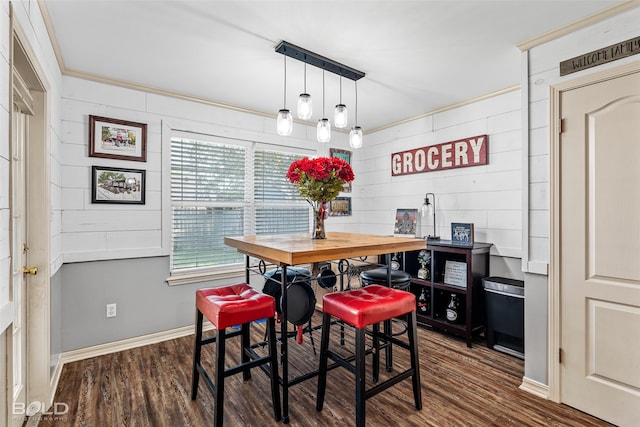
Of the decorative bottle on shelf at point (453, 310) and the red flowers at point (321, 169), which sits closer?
the red flowers at point (321, 169)

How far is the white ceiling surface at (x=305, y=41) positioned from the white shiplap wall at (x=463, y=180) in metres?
0.30

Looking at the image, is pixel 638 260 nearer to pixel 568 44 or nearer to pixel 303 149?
pixel 568 44

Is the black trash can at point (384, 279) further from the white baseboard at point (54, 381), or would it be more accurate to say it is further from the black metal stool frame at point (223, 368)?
the white baseboard at point (54, 381)

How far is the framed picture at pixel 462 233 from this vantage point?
321cm

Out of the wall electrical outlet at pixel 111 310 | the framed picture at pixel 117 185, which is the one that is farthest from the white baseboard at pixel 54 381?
the framed picture at pixel 117 185

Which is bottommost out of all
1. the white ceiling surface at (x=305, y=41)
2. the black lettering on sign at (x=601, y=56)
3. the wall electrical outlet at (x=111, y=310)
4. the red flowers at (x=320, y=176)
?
the wall electrical outlet at (x=111, y=310)

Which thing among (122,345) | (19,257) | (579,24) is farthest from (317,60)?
(122,345)

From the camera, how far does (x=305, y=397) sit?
7.22ft

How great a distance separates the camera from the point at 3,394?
1229mm

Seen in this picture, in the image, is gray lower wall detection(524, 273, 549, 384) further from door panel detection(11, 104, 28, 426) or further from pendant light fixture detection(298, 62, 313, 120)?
door panel detection(11, 104, 28, 426)

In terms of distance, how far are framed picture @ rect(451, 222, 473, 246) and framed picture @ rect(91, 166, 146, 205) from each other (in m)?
3.14

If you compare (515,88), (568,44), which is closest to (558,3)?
(568,44)

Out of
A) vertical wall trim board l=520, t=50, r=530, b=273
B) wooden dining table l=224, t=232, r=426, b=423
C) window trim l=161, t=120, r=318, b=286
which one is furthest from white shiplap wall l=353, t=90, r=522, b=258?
window trim l=161, t=120, r=318, b=286

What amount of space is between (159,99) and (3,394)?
270 cm
